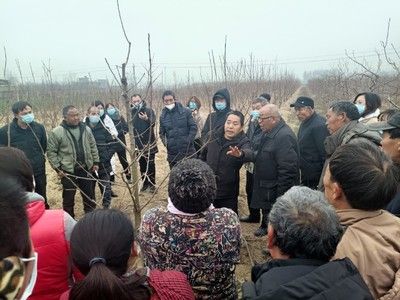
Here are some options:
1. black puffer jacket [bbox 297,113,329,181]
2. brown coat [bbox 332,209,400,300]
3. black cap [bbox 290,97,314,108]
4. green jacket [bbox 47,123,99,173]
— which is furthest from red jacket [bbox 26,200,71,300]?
black cap [bbox 290,97,314,108]

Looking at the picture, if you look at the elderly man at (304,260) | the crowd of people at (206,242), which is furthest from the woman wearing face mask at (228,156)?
the elderly man at (304,260)

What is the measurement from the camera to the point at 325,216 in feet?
4.03

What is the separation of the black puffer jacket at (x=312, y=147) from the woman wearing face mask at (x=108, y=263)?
3.18m

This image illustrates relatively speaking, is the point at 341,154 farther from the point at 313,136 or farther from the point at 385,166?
the point at 313,136

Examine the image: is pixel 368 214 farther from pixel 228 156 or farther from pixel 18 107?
pixel 18 107

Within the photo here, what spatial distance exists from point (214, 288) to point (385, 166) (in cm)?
104

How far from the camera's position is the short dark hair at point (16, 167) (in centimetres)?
163

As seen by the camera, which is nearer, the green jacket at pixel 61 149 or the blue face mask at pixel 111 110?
the green jacket at pixel 61 149

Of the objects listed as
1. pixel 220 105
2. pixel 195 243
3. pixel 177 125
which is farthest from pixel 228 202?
pixel 195 243

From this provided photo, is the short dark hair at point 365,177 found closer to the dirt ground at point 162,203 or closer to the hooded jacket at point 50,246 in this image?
the hooded jacket at point 50,246

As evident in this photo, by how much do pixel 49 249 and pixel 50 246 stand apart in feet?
0.04

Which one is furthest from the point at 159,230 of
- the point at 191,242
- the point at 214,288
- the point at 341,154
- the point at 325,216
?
the point at 341,154

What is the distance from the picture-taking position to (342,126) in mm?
3318

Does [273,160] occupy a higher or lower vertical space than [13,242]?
lower
